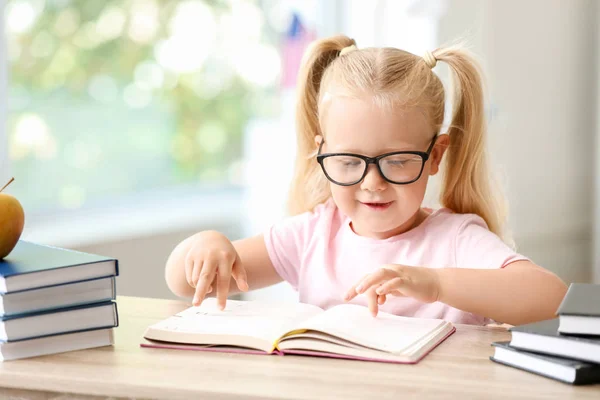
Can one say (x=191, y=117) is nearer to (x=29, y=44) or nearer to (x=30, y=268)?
(x=29, y=44)

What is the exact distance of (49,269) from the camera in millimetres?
1166

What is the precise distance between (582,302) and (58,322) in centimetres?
71

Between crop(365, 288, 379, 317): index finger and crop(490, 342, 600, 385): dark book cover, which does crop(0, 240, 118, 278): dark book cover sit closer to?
crop(365, 288, 379, 317): index finger

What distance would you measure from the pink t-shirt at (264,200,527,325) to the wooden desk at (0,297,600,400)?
28 centimetres

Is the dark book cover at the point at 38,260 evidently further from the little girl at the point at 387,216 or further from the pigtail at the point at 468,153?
the pigtail at the point at 468,153

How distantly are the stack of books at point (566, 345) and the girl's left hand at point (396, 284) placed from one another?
182 mm

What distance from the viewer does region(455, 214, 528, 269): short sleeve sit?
1413 mm

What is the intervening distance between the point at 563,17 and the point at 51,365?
125 inches

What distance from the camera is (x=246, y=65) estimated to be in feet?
13.2

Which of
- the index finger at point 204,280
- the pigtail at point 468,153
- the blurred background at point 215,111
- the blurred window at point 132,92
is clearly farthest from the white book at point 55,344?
the blurred window at point 132,92

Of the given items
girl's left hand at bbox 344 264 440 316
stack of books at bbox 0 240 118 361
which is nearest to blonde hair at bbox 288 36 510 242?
girl's left hand at bbox 344 264 440 316

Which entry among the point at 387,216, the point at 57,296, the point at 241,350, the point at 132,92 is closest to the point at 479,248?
the point at 387,216

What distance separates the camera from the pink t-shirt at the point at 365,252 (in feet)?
4.93

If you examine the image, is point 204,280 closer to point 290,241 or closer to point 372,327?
point 372,327
